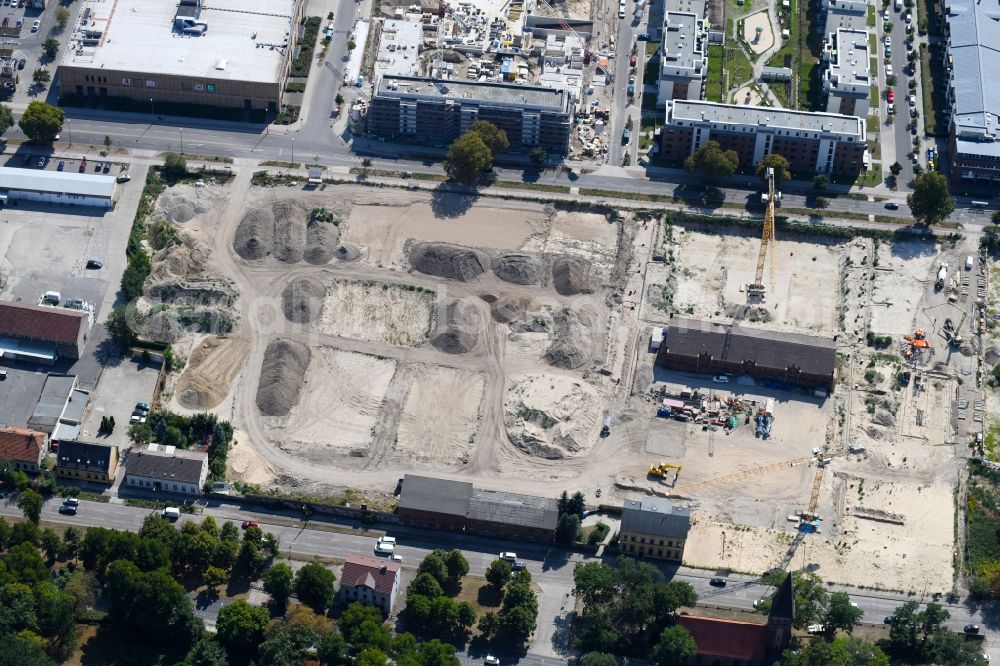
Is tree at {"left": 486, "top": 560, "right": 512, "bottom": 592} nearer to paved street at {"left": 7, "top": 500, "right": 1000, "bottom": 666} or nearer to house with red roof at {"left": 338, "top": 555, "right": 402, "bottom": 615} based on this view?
paved street at {"left": 7, "top": 500, "right": 1000, "bottom": 666}

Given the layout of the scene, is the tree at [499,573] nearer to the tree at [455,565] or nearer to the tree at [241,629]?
the tree at [455,565]

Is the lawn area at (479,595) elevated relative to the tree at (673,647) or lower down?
elevated

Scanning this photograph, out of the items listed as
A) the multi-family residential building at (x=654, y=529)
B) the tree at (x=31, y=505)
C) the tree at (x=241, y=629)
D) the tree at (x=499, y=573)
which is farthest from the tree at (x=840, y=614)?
the tree at (x=31, y=505)

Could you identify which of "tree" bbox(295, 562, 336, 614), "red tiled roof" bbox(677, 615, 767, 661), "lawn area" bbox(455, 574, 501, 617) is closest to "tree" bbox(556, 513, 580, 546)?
"lawn area" bbox(455, 574, 501, 617)

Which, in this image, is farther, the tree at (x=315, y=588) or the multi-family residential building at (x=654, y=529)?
the multi-family residential building at (x=654, y=529)

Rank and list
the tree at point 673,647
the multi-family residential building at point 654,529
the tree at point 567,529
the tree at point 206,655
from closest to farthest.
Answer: the tree at point 206,655 < the tree at point 673,647 < the multi-family residential building at point 654,529 < the tree at point 567,529

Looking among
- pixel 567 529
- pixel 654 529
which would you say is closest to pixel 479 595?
pixel 567 529

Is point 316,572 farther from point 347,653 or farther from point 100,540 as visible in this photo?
point 100,540
